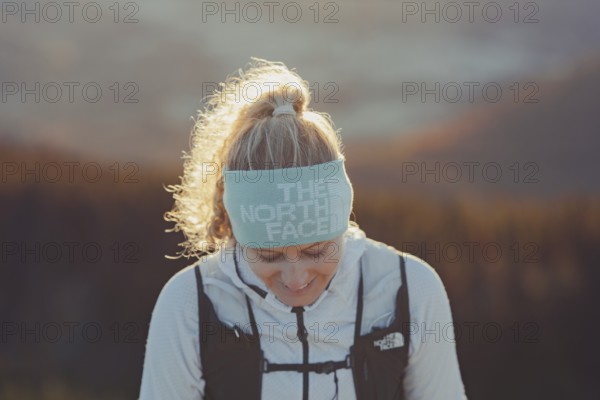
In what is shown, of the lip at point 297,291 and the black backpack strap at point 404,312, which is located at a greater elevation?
the lip at point 297,291

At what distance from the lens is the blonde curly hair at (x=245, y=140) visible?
2072mm

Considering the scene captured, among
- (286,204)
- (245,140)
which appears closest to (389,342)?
(286,204)

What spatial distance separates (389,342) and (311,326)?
0.22 meters

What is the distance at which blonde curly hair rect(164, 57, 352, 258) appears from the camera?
2072 mm

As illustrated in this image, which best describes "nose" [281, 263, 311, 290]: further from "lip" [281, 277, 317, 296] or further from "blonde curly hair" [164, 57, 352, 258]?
"blonde curly hair" [164, 57, 352, 258]

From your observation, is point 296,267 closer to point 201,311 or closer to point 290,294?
point 290,294

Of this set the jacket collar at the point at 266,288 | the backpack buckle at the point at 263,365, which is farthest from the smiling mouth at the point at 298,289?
the backpack buckle at the point at 263,365

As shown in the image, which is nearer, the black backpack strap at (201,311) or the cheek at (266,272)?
the cheek at (266,272)

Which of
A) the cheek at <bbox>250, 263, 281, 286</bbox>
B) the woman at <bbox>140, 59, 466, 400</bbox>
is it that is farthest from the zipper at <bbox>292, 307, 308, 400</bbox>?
the cheek at <bbox>250, 263, 281, 286</bbox>

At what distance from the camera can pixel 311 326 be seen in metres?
2.18

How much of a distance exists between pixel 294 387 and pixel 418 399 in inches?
14.6

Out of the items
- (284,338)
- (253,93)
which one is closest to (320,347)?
(284,338)

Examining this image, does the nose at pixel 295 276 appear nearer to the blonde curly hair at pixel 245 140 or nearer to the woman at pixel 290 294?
the woman at pixel 290 294

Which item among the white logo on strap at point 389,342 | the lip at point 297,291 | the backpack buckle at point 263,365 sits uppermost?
the lip at point 297,291
